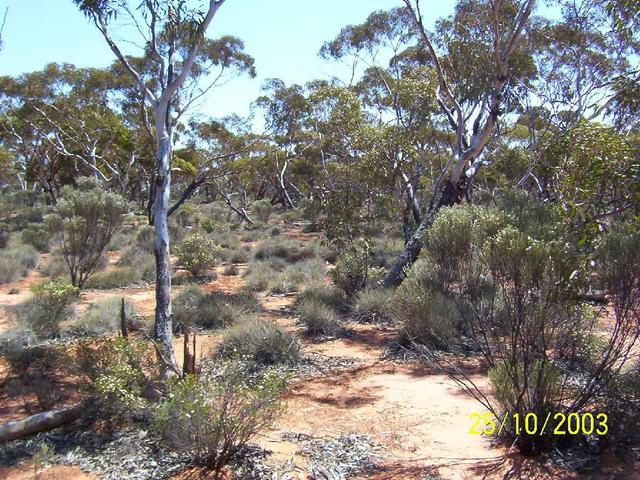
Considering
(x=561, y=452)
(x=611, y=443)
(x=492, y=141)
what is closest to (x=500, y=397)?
(x=561, y=452)

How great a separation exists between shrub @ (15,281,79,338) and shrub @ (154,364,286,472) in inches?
189

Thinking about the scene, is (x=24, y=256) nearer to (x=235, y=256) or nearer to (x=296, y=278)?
(x=235, y=256)

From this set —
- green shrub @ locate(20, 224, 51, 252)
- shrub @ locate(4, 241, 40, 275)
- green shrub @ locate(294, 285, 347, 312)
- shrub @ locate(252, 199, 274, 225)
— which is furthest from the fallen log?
shrub @ locate(252, 199, 274, 225)

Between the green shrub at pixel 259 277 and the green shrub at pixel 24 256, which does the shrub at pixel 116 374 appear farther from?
the green shrub at pixel 24 256

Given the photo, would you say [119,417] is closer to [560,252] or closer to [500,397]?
[500,397]

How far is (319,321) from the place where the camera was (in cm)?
963

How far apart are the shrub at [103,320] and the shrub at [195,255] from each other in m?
5.02

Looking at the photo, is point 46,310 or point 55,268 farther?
point 55,268

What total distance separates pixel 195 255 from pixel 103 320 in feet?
19.5

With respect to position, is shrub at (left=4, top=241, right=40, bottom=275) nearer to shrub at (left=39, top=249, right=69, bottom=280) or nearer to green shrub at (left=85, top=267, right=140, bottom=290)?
shrub at (left=39, top=249, right=69, bottom=280)

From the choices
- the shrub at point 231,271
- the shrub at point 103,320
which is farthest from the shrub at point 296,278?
the shrub at point 103,320

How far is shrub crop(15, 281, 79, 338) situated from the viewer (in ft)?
29.0

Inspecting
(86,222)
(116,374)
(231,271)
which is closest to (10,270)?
(86,222)

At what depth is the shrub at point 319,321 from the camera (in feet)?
31.6
